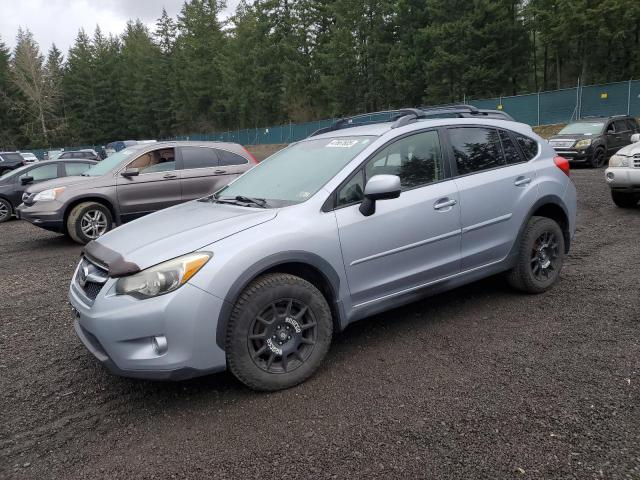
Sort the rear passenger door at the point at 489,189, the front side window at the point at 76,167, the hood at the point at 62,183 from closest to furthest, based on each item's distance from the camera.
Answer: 1. the rear passenger door at the point at 489,189
2. the hood at the point at 62,183
3. the front side window at the point at 76,167

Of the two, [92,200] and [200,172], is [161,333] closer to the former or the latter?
[92,200]

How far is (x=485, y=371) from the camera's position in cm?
343

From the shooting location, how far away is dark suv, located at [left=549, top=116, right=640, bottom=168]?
52.0 feet

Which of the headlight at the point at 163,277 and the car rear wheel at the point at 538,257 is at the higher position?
the headlight at the point at 163,277

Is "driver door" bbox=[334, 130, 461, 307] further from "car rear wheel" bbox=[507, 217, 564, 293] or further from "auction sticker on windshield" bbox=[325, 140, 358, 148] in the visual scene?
"car rear wheel" bbox=[507, 217, 564, 293]

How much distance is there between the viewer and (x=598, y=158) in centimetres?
1608

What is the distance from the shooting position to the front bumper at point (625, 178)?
823 centimetres

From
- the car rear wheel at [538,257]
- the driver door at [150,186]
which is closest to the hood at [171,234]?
the car rear wheel at [538,257]

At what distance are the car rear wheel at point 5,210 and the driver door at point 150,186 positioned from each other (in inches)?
229

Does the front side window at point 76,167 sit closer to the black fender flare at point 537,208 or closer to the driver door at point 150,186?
the driver door at point 150,186

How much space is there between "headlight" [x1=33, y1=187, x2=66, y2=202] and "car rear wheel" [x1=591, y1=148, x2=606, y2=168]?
15.0 m

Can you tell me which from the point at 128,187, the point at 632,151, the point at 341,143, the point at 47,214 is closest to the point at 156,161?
the point at 128,187

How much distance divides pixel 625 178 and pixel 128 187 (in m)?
8.49

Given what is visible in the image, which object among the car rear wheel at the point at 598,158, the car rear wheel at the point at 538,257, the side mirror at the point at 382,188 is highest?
the side mirror at the point at 382,188
